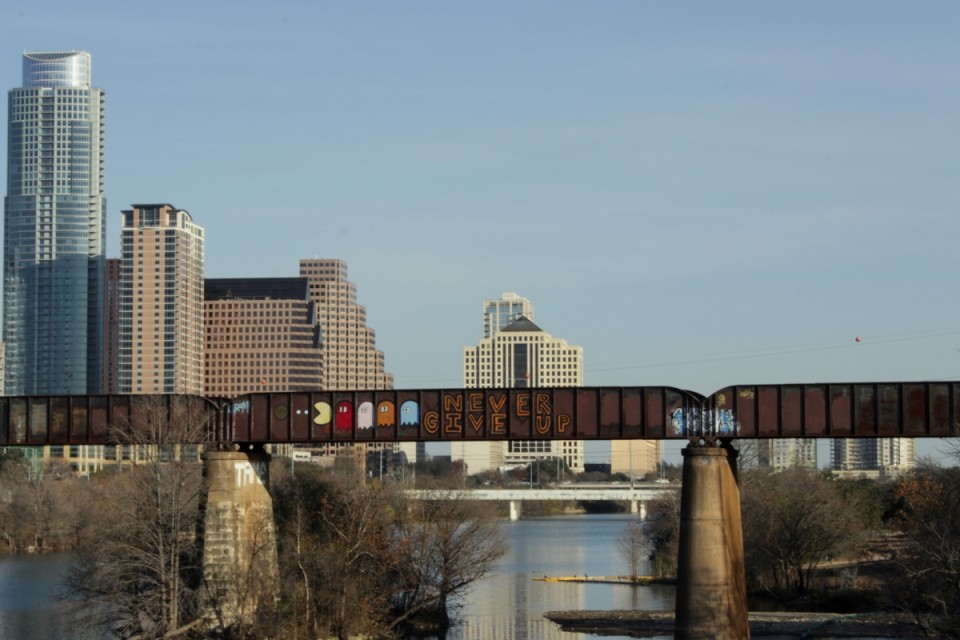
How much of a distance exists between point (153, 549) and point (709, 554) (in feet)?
76.6

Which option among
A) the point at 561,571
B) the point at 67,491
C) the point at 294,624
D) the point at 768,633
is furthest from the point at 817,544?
the point at 67,491

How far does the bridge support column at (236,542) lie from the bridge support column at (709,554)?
57.3 ft

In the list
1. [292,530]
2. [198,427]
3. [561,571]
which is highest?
[198,427]

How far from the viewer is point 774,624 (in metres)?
70.9

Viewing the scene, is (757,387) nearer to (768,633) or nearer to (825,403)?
(825,403)

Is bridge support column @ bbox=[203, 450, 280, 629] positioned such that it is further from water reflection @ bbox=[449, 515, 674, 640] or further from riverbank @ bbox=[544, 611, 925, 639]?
riverbank @ bbox=[544, 611, 925, 639]

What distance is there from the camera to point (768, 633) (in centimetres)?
6806

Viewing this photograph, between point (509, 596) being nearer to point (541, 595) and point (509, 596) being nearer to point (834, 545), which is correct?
point (541, 595)

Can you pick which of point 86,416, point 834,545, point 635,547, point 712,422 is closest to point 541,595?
point 635,547

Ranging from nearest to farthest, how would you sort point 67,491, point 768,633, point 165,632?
point 165,632 < point 768,633 < point 67,491

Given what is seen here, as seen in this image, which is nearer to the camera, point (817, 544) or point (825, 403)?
point (825, 403)

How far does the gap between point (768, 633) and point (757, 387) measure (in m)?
15.5

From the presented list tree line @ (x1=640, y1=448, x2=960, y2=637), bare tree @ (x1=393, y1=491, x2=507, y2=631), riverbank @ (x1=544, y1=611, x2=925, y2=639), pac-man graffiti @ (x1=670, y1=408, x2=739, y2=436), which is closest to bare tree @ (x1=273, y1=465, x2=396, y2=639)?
bare tree @ (x1=393, y1=491, x2=507, y2=631)

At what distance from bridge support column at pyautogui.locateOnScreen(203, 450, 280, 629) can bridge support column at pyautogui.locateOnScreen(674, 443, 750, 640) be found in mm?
17470
